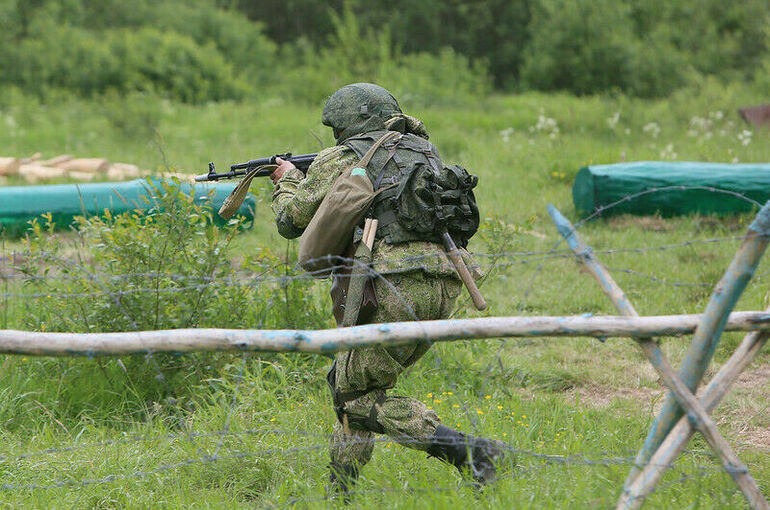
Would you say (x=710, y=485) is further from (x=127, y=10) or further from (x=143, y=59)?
(x=127, y=10)

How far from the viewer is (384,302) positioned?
3684 mm

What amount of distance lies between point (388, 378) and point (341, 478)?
1.50ft

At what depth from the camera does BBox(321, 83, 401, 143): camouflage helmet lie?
154 inches

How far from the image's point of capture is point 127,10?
25.8m

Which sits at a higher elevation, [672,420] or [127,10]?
[672,420]

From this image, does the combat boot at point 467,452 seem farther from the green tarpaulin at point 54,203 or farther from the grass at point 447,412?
the green tarpaulin at point 54,203

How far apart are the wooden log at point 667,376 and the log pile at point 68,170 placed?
26.7 feet

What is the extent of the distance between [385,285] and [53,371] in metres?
2.41

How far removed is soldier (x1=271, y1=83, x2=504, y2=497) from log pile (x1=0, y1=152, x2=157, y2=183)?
6900mm

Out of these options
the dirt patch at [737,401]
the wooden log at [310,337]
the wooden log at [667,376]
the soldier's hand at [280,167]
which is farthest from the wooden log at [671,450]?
the soldier's hand at [280,167]


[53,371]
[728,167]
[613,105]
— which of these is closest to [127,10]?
[613,105]

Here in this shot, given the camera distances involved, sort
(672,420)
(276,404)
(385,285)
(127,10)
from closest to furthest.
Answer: (672,420) < (385,285) < (276,404) < (127,10)

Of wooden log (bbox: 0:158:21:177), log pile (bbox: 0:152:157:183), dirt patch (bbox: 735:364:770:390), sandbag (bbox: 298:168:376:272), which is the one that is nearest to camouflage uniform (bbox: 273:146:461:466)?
sandbag (bbox: 298:168:376:272)

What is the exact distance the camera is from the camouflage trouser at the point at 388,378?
3.66 m
